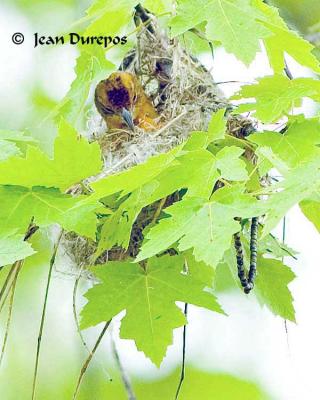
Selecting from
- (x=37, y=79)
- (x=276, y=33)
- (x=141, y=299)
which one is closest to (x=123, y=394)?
(x=37, y=79)

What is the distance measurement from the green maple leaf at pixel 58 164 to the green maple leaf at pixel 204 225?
190mm

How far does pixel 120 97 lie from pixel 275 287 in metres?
0.75

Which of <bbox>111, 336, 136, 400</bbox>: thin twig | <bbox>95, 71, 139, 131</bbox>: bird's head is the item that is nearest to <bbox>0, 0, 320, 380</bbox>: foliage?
<bbox>111, 336, 136, 400</bbox>: thin twig

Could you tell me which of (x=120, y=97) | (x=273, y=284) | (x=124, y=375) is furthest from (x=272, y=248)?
(x=120, y=97)

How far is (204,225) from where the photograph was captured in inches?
37.6

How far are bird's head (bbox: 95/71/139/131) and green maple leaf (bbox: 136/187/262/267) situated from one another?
0.78 metres

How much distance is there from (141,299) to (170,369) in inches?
63.8

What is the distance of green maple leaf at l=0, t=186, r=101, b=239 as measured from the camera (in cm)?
110

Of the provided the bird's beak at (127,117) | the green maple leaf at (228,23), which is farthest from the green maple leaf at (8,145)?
the bird's beak at (127,117)

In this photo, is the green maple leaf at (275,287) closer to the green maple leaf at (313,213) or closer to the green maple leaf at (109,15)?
the green maple leaf at (313,213)

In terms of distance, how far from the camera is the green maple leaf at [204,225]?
3.04 ft

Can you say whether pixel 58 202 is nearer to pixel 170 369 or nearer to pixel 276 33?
pixel 276 33

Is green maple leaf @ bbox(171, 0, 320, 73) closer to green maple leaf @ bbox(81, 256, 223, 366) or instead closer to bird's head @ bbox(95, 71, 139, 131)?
green maple leaf @ bbox(81, 256, 223, 366)

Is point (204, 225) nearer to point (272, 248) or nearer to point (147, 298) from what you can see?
point (147, 298)
